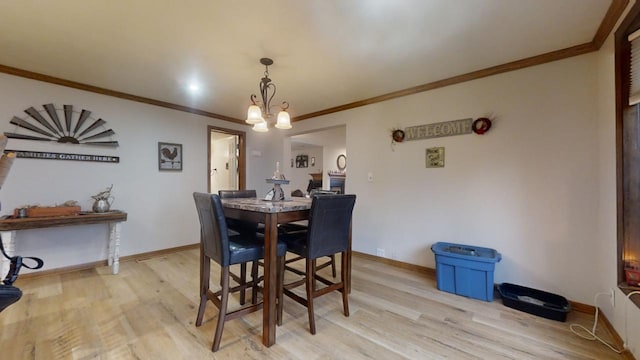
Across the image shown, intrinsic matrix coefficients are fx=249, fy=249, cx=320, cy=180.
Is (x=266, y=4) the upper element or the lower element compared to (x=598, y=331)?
upper

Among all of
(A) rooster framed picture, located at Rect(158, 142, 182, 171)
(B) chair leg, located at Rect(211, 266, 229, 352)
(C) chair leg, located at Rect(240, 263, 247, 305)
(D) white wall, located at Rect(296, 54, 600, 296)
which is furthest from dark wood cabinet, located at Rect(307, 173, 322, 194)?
(B) chair leg, located at Rect(211, 266, 229, 352)

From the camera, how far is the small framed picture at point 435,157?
2.91 metres

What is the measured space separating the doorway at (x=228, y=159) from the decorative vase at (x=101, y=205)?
1383 millimetres

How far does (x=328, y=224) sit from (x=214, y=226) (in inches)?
31.1

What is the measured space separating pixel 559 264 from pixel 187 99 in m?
4.63

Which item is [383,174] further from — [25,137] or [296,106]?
[25,137]

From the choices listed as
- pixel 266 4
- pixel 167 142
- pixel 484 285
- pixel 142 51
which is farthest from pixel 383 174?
pixel 167 142

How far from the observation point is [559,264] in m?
2.22

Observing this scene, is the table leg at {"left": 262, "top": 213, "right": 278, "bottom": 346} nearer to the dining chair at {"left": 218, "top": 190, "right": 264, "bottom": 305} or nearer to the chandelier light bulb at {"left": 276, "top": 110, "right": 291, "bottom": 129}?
the dining chair at {"left": 218, "top": 190, "right": 264, "bottom": 305}

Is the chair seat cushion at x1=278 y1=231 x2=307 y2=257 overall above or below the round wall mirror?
below

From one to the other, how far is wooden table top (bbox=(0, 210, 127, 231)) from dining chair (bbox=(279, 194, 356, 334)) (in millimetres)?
2280

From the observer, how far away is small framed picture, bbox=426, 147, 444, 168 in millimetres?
2908

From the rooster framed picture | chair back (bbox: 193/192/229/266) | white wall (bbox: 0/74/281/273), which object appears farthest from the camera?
the rooster framed picture

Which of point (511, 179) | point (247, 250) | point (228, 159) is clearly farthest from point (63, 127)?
point (511, 179)
